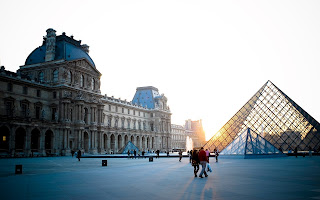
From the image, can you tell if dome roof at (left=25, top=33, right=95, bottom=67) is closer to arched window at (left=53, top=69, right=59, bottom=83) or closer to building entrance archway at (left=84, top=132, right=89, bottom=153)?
arched window at (left=53, top=69, right=59, bottom=83)

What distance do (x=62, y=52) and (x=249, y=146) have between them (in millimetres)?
35489

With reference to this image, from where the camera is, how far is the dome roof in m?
52.7

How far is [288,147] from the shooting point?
4000 cm

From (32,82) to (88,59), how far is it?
13.5m

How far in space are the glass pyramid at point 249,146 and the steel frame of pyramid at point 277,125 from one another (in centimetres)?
481

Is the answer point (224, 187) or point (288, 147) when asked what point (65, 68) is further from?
point (224, 187)

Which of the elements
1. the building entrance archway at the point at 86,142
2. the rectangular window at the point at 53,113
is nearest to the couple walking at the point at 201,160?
the rectangular window at the point at 53,113

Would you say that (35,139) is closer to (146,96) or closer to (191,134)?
(146,96)

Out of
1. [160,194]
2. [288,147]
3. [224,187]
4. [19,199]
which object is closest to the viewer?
[19,199]

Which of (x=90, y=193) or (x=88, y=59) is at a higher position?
(x=88, y=59)

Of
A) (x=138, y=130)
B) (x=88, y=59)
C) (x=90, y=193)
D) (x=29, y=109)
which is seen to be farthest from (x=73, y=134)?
(x=90, y=193)

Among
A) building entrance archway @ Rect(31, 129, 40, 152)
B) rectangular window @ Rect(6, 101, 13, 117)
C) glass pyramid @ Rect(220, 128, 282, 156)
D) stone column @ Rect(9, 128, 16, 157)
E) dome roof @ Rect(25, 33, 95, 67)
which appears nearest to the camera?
glass pyramid @ Rect(220, 128, 282, 156)

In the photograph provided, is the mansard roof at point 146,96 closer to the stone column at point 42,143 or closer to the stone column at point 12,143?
the stone column at point 42,143

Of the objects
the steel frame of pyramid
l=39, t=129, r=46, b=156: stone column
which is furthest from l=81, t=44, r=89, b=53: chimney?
the steel frame of pyramid
